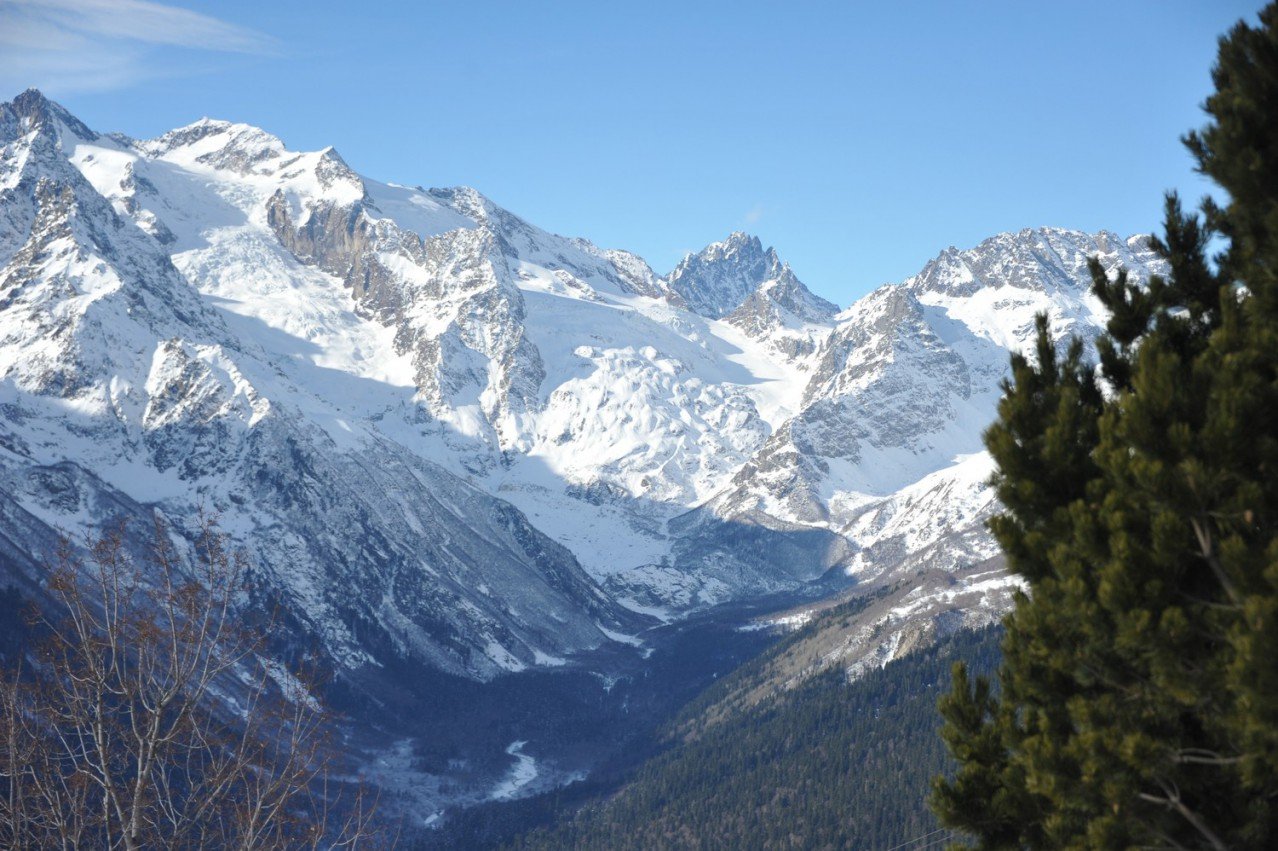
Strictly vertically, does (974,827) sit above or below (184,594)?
below

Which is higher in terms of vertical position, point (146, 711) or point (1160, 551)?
point (1160, 551)

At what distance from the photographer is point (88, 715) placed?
23.0m

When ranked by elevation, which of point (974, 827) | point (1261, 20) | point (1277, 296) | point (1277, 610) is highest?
point (1261, 20)

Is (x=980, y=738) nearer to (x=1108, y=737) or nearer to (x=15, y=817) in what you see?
(x=1108, y=737)

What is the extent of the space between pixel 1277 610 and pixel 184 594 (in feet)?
56.8

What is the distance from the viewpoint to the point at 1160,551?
48.4 feet

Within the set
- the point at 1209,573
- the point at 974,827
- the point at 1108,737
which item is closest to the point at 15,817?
the point at 974,827

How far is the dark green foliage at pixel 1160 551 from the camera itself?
572 inches

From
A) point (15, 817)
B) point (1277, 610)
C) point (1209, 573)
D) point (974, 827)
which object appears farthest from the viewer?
point (15, 817)

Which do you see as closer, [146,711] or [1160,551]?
[1160,551]

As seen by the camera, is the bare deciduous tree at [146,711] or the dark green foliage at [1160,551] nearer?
the dark green foliage at [1160,551]

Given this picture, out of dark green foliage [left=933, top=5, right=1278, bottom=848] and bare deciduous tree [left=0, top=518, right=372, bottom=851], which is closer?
dark green foliage [left=933, top=5, right=1278, bottom=848]

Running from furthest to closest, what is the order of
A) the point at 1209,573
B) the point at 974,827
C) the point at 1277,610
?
the point at 974,827, the point at 1209,573, the point at 1277,610

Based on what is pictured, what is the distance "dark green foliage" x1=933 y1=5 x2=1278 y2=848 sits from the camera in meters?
14.5
